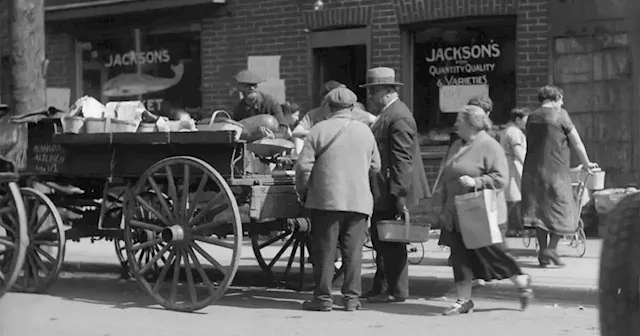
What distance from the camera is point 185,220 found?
756cm

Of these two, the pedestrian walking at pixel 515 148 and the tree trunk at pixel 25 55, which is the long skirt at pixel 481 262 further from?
the tree trunk at pixel 25 55

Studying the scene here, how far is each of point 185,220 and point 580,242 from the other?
5075 mm

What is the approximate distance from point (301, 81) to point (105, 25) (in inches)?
146

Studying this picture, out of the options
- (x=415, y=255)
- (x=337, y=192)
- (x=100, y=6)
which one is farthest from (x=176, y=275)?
(x=100, y=6)

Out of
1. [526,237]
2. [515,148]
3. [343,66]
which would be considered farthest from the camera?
[343,66]

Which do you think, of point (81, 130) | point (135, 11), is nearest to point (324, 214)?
point (81, 130)

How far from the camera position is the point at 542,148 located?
9625 mm

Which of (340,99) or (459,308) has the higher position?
(340,99)

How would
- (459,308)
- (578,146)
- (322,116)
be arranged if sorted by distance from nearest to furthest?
(459,308)
(578,146)
(322,116)

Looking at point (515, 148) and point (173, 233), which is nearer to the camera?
point (173, 233)

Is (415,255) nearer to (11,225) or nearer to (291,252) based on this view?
(291,252)

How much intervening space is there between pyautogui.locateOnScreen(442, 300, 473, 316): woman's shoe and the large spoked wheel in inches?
51.9

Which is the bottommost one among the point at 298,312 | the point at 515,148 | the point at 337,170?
the point at 298,312

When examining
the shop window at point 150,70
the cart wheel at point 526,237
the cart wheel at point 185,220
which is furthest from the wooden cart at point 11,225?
the shop window at point 150,70
